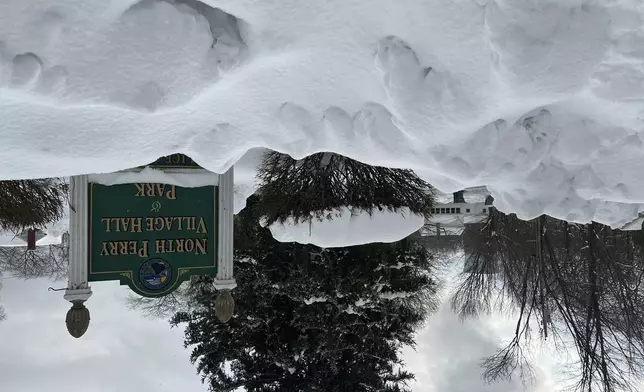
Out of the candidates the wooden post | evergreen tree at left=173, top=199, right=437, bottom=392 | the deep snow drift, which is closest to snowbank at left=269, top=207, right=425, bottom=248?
evergreen tree at left=173, top=199, right=437, bottom=392

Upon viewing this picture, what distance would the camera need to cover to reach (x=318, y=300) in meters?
7.09

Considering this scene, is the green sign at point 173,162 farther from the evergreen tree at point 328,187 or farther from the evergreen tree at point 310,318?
the evergreen tree at point 310,318

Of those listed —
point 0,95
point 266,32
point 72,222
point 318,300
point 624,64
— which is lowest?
point 318,300

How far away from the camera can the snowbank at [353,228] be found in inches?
230

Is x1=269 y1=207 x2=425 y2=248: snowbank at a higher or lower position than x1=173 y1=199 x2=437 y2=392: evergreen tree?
higher

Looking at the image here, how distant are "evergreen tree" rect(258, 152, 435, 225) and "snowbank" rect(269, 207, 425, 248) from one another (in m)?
0.11

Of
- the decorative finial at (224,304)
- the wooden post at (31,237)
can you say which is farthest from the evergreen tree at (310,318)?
the wooden post at (31,237)

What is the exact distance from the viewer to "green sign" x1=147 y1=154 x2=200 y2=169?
4.63 meters

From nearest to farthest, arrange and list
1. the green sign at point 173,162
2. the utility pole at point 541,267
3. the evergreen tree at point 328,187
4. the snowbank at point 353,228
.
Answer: the green sign at point 173,162
the snowbank at point 353,228
the evergreen tree at point 328,187
the utility pole at point 541,267

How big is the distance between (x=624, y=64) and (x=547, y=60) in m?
0.35

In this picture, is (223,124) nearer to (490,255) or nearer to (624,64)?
(624,64)

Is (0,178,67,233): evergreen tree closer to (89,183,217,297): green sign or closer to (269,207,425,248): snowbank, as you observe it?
(89,183,217,297): green sign

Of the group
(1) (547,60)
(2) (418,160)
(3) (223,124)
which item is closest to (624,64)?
(1) (547,60)

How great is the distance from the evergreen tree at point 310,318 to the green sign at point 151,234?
8.44 ft
